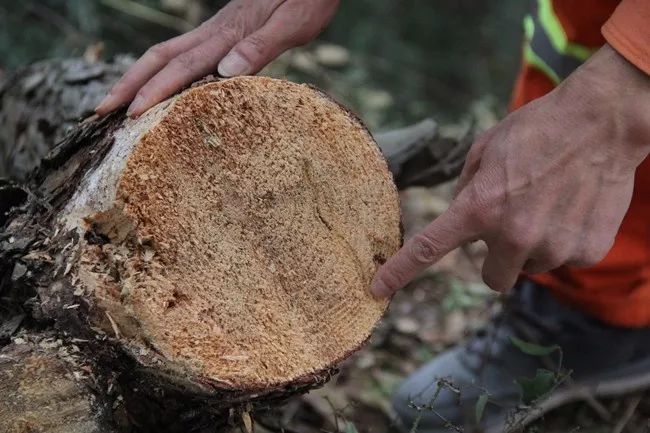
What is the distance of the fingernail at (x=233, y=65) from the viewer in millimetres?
1503

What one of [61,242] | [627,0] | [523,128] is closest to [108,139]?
[61,242]

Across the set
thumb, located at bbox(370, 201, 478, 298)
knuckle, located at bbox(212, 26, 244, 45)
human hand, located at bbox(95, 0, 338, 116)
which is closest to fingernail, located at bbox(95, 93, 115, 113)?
human hand, located at bbox(95, 0, 338, 116)

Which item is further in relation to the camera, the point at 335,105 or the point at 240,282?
the point at 335,105

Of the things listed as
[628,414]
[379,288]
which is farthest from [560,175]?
[628,414]

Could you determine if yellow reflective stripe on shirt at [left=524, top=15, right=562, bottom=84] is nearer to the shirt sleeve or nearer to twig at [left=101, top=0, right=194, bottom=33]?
the shirt sleeve

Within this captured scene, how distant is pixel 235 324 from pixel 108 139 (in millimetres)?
425

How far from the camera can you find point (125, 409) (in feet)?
4.56

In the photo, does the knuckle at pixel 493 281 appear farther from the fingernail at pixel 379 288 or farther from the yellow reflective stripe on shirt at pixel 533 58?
the yellow reflective stripe on shirt at pixel 533 58

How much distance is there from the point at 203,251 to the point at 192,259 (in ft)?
0.09

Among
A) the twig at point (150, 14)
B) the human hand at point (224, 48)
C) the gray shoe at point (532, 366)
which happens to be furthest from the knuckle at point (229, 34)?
the twig at point (150, 14)

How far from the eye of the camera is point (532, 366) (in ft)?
7.45

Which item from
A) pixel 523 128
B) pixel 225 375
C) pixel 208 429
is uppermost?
pixel 523 128

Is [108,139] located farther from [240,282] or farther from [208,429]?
[208,429]

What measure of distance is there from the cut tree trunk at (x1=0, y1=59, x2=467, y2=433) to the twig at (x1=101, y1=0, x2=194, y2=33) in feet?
6.61
